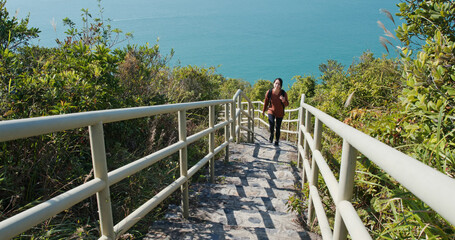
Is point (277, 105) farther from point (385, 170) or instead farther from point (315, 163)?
point (385, 170)

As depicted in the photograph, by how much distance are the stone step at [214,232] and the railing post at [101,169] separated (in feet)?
2.66

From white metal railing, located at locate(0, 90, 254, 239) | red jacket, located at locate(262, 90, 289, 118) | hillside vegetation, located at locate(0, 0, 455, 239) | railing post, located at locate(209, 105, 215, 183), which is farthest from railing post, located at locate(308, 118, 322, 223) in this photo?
red jacket, located at locate(262, 90, 289, 118)

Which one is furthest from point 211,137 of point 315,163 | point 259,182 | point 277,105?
point 277,105

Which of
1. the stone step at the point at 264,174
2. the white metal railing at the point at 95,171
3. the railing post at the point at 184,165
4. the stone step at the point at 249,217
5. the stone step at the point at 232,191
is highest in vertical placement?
the white metal railing at the point at 95,171

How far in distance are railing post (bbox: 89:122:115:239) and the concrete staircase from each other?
2.72 feet

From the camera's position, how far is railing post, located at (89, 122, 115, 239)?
5.03ft

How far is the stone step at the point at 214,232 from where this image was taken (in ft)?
8.16

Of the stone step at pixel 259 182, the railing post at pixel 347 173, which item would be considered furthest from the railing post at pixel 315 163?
the stone step at pixel 259 182

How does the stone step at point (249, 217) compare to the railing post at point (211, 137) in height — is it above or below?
below

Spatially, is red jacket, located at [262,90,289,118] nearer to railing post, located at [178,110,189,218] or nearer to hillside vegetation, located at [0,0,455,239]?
hillside vegetation, located at [0,0,455,239]

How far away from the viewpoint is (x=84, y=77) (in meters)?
3.60

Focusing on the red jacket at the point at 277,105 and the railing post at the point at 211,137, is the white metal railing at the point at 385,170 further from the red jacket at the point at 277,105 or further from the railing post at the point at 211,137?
the red jacket at the point at 277,105

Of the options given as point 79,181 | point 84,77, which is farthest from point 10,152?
point 84,77

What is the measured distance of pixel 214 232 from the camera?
260cm
